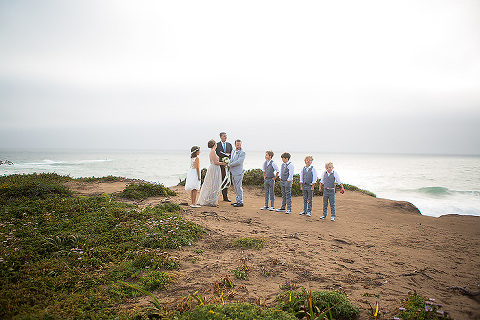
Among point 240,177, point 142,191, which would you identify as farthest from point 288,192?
point 142,191

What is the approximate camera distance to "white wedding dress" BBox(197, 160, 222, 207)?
33.2ft

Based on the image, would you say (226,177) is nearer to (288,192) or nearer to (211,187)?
(211,187)

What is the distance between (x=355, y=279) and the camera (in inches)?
167

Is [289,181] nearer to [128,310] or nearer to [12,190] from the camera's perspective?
[128,310]

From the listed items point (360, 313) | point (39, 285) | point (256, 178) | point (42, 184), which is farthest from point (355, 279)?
point (256, 178)

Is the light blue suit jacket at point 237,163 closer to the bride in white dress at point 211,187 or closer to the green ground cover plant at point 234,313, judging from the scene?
the bride in white dress at point 211,187

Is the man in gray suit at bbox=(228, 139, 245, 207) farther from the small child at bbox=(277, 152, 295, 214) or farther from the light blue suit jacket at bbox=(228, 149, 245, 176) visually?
the small child at bbox=(277, 152, 295, 214)

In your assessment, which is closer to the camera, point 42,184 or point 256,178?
point 42,184

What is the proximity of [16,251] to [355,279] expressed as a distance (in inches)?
218

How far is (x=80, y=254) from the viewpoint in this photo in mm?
4520

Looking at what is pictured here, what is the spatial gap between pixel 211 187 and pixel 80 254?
5.94 m

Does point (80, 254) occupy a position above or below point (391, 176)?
above

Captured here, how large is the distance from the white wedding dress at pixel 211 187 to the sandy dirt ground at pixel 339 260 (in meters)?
0.93

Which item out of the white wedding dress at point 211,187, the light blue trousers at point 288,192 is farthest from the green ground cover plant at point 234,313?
the white wedding dress at point 211,187
